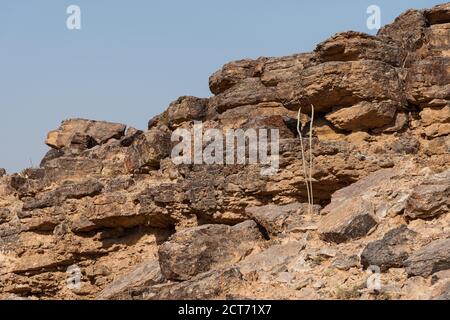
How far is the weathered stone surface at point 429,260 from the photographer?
9633 mm

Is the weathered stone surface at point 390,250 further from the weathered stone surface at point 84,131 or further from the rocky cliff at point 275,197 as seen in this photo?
the weathered stone surface at point 84,131

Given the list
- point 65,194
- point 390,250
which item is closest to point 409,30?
point 390,250

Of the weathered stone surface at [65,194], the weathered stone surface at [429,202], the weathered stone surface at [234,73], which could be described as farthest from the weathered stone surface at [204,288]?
the weathered stone surface at [234,73]

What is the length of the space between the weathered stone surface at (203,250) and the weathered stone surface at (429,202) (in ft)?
8.94

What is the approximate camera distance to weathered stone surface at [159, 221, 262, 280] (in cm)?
1208

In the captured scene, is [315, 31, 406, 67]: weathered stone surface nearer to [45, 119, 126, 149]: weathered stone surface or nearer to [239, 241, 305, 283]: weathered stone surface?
[239, 241, 305, 283]: weathered stone surface

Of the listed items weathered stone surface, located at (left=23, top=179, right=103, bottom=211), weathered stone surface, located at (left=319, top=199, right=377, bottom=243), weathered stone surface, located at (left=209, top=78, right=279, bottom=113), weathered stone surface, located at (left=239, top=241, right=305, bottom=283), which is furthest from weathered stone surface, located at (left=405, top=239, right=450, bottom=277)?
weathered stone surface, located at (left=23, top=179, right=103, bottom=211)

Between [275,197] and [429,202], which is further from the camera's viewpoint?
[275,197]

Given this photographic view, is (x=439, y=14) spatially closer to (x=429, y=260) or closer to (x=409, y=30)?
(x=409, y=30)

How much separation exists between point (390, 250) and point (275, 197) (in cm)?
436

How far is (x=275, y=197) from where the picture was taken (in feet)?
47.6

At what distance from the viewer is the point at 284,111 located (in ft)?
53.4

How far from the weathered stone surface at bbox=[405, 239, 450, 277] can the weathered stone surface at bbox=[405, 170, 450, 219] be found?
0.96 metres
